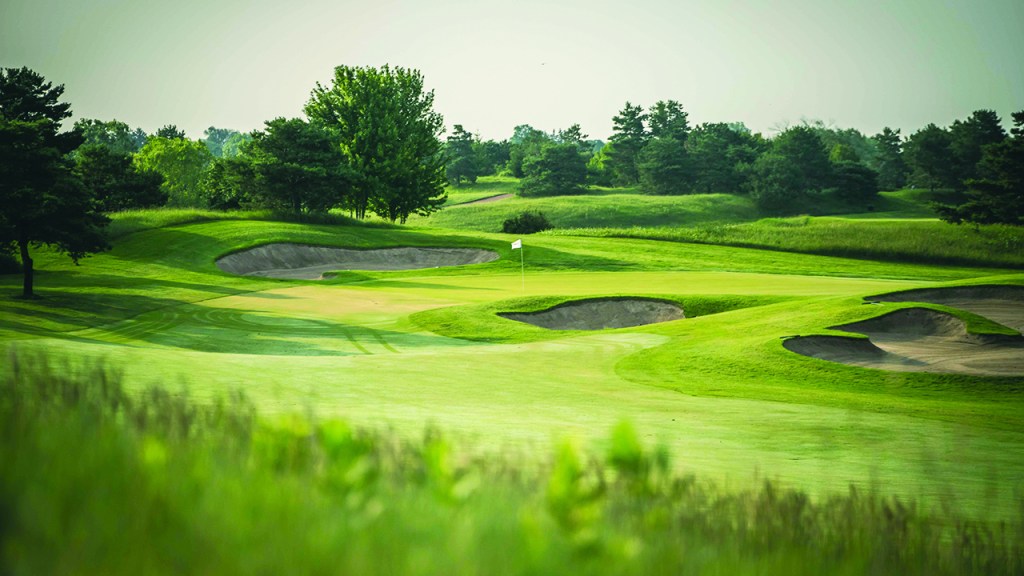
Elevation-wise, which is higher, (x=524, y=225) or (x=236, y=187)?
(x=236, y=187)

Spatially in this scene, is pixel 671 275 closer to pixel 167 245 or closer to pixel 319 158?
pixel 167 245

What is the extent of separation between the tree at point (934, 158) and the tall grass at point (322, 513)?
131 m

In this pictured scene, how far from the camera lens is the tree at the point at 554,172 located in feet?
415

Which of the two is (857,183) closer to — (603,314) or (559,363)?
(603,314)

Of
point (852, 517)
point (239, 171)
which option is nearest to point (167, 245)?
point (239, 171)

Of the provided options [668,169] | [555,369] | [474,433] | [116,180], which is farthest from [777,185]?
[474,433]

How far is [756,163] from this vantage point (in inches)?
4759

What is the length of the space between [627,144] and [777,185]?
123 feet

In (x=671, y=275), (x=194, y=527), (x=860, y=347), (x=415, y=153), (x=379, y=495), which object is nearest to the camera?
(x=194, y=527)

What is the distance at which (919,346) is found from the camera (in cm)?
2105

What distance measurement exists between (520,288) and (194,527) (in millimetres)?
35140

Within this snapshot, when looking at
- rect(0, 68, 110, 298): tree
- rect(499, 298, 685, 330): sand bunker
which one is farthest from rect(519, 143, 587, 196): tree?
rect(0, 68, 110, 298): tree

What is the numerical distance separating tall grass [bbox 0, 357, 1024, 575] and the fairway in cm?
199

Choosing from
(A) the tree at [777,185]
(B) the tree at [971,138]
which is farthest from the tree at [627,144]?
(B) the tree at [971,138]
